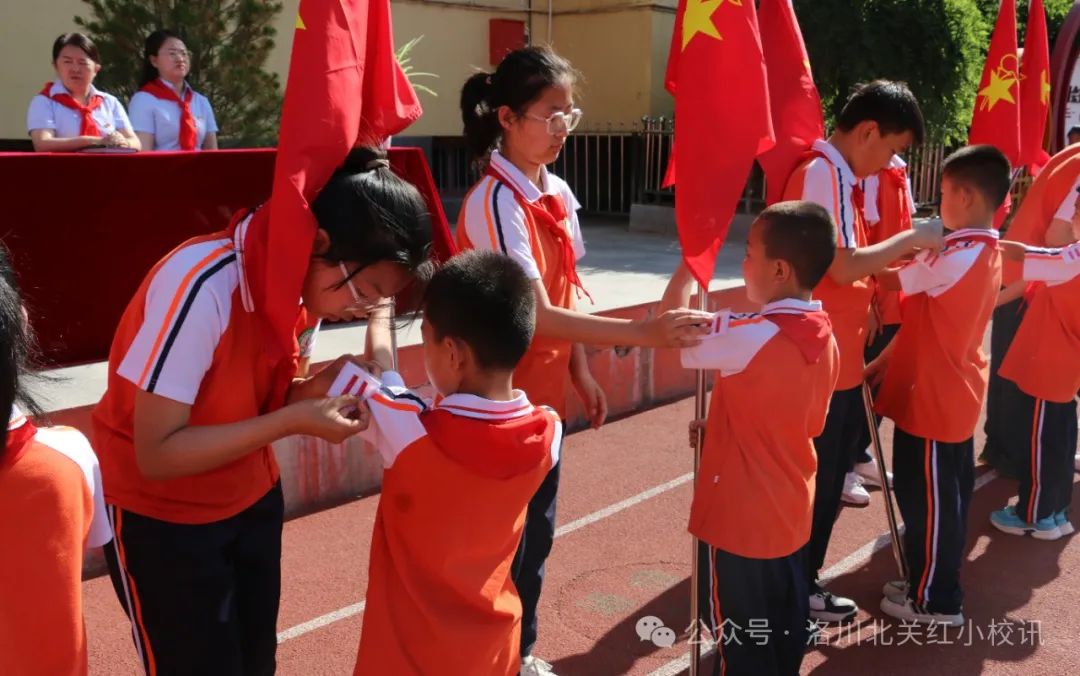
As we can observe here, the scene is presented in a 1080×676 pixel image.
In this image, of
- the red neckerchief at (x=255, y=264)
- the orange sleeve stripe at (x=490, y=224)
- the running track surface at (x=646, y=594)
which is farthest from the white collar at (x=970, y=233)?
the red neckerchief at (x=255, y=264)

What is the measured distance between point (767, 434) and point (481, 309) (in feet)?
3.39

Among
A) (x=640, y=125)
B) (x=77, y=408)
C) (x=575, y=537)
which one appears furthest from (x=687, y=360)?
(x=640, y=125)

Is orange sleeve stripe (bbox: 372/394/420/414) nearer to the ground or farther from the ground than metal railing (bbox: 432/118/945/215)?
farther from the ground

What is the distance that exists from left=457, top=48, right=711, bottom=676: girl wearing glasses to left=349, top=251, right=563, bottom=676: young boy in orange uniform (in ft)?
2.12

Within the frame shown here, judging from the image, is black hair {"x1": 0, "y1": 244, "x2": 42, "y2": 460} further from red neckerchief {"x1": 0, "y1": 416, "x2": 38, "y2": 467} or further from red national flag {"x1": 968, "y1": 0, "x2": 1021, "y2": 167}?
red national flag {"x1": 968, "y1": 0, "x2": 1021, "y2": 167}

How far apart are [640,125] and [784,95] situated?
10.9 meters

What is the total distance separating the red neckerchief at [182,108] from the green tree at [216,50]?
1.70m

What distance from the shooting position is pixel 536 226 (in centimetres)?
288

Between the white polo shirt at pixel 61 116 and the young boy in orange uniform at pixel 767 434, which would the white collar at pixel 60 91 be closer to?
the white polo shirt at pixel 61 116

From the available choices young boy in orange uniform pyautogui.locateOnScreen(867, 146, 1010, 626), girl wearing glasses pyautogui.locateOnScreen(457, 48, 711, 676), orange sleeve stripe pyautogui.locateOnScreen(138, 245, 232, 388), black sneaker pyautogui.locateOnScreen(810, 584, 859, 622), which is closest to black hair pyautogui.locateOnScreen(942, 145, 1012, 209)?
young boy in orange uniform pyautogui.locateOnScreen(867, 146, 1010, 626)

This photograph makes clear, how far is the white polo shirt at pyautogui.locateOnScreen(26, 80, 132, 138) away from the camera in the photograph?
587cm

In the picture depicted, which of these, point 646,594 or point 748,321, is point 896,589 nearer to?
point 646,594

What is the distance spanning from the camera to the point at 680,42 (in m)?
3.04

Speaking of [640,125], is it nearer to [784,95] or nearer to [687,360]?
[784,95]
